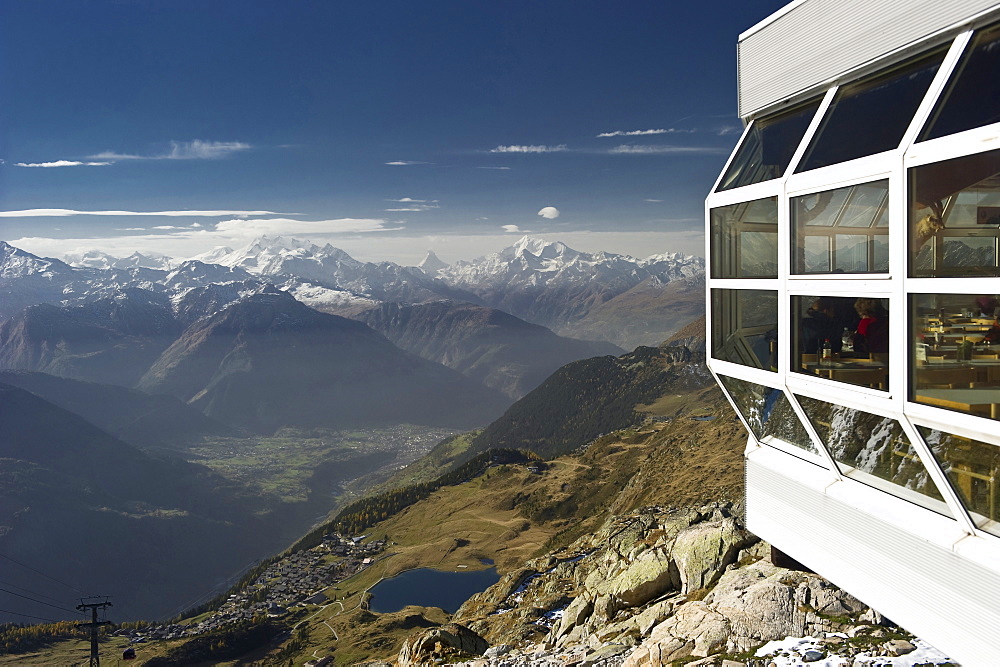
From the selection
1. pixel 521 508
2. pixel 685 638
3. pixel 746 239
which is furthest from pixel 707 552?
pixel 521 508

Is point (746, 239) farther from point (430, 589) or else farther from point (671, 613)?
point (430, 589)

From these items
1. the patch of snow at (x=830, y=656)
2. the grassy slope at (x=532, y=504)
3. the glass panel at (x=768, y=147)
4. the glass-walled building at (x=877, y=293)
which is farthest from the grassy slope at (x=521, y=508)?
the glass panel at (x=768, y=147)

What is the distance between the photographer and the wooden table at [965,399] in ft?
26.3

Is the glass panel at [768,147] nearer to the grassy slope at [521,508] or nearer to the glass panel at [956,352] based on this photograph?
the glass panel at [956,352]

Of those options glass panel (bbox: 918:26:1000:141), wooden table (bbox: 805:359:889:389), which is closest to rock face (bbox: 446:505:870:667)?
wooden table (bbox: 805:359:889:389)

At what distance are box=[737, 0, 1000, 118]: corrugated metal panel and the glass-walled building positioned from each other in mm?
40

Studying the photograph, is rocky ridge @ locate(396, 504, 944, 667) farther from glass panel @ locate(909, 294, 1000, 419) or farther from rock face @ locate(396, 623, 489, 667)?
glass panel @ locate(909, 294, 1000, 419)

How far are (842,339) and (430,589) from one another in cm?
9274

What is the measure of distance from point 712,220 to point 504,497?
113 m

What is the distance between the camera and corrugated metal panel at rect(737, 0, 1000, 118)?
30.1 feet

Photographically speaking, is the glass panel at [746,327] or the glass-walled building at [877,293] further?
the glass panel at [746,327]

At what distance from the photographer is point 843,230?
992cm

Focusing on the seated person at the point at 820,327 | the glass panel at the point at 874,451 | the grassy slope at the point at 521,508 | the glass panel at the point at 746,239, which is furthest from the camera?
the grassy slope at the point at 521,508

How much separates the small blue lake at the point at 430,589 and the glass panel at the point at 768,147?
267ft
